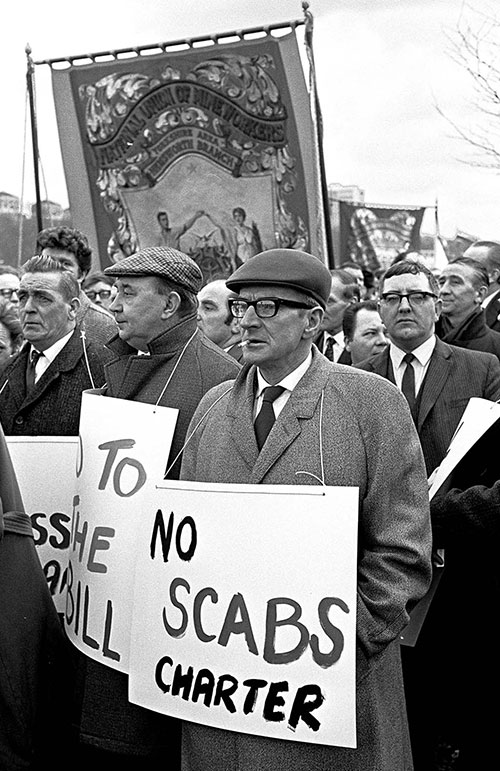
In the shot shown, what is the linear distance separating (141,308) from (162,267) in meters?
0.16

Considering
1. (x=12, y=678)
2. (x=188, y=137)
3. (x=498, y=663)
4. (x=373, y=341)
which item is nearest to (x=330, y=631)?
(x=12, y=678)

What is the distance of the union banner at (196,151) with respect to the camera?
8.64 metres

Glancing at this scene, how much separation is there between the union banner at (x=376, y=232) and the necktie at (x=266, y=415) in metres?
12.3

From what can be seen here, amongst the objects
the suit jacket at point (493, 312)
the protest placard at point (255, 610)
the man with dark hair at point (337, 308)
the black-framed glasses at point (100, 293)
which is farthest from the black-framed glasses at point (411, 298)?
the black-framed glasses at point (100, 293)

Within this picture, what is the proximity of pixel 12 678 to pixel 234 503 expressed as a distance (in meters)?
0.94

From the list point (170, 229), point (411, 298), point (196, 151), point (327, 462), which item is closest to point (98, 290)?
point (170, 229)

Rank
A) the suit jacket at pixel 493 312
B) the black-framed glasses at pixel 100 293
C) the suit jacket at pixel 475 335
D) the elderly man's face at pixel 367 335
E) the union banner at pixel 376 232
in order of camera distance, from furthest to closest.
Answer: the union banner at pixel 376 232 < the black-framed glasses at pixel 100 293 < the suit jacket at pixel 493 312 < the elderly man's face at pixel 367 335 < the suit jacket at pixel 475 335

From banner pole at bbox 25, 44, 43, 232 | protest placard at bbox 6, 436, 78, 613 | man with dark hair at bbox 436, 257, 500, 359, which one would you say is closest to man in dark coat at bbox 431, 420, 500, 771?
protest placard at bbox 6, 436, 78, 613

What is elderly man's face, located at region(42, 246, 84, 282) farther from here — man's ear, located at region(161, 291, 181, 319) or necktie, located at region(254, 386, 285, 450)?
necktie, located at region(254, 386, 285, 450)

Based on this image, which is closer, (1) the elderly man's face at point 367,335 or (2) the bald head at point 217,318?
(2) the bald head at point 217,318

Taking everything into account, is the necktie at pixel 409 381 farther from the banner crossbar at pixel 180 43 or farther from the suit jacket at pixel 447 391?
the banner crossbar at pixel 180 43

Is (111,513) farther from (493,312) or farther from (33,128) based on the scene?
(33,128)

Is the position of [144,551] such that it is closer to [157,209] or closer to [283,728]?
[283,728]

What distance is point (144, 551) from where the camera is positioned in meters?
3.26
